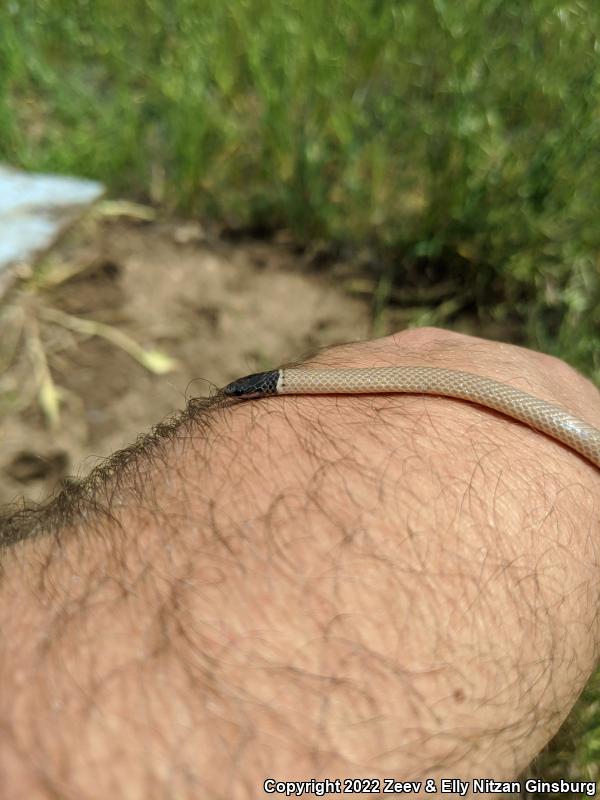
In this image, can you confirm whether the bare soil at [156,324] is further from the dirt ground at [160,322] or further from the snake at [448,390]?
the snake at [448,390]

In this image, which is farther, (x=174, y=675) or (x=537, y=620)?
(x=537, y=620)

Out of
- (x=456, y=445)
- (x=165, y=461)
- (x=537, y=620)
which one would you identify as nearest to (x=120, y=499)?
(x=165, y=461)

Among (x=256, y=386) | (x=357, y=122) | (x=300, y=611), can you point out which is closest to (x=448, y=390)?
(x=256, y=386)

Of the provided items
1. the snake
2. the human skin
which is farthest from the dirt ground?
the human skin

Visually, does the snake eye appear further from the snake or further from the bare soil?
the bare soil

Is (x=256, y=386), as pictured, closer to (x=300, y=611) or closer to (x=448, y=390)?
(x=448, y=390)

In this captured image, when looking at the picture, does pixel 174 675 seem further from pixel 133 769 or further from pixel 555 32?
pixel 555 32
